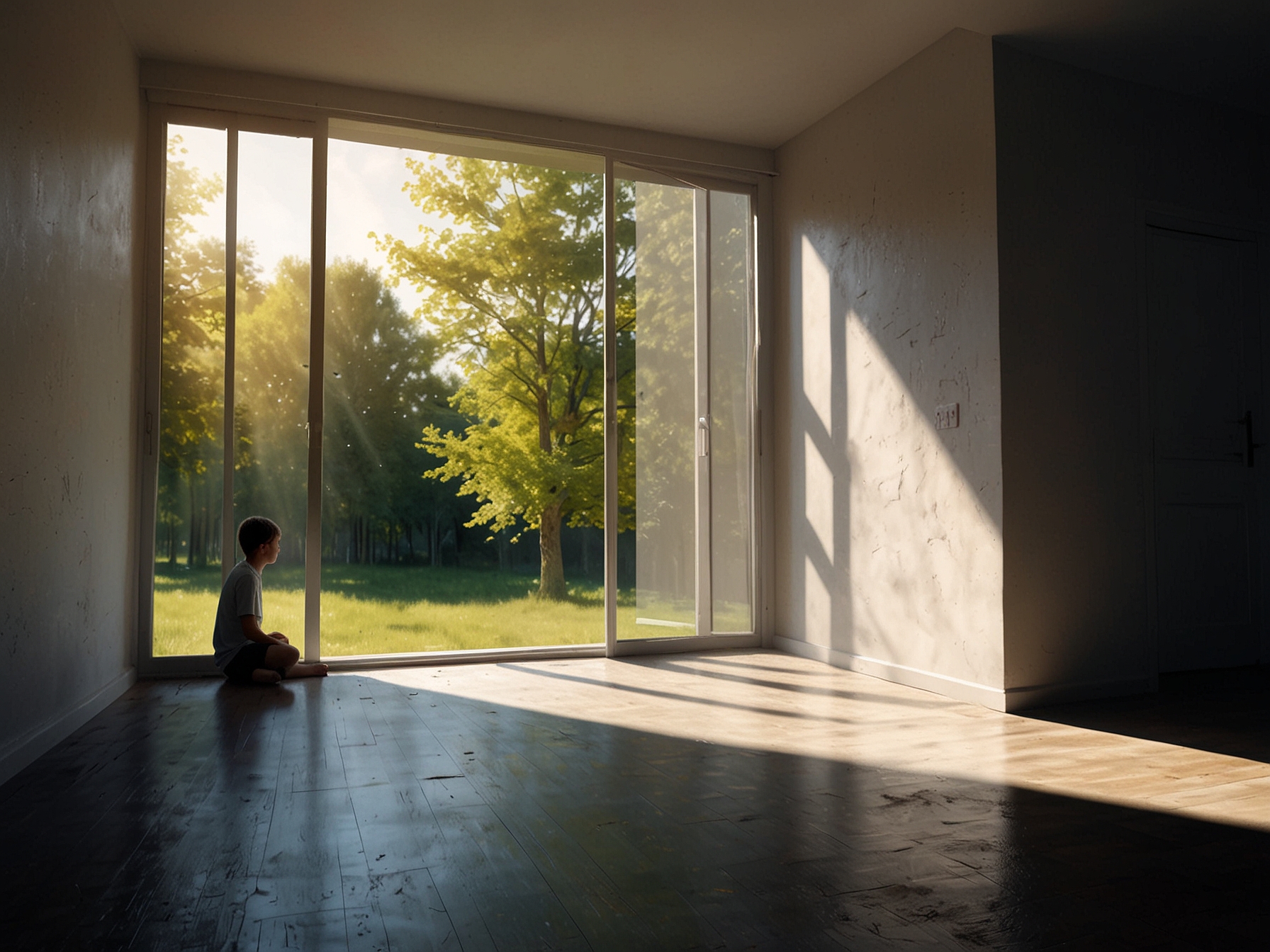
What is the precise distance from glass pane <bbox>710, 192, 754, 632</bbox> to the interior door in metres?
2.06

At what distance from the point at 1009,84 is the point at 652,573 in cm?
292

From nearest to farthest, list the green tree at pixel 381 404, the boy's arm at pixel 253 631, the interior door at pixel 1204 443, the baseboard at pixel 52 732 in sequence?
the baseboard at pixel 52 732, the boy's arm at pixel 253 631, the interior door at pixel 1204 443, the green tree at pixel 381 404

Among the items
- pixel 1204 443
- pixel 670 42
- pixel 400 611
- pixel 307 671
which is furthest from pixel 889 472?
pixel 400 611

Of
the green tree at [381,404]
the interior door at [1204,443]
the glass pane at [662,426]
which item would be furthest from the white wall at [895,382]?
the green tree at [381,404]

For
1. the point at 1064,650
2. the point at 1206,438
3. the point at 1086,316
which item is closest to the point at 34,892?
the point at 1064,650

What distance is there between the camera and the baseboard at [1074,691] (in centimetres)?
344

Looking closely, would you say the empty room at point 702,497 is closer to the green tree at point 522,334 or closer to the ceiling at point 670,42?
the ceiling at point 670,42

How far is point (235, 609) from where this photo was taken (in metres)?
3.86

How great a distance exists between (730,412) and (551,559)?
9.25ft

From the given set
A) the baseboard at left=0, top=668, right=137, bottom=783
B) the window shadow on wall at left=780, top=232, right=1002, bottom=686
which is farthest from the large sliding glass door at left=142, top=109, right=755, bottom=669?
the baseboard at left=0, top=668, right=137, bottom=783

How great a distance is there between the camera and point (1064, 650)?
356 centimetres

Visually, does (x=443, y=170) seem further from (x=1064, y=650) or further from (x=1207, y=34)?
(x=1064, y=650)

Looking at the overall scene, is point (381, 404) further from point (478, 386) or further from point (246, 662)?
point (246, 662)

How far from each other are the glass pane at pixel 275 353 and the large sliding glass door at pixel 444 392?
0.01 meters
